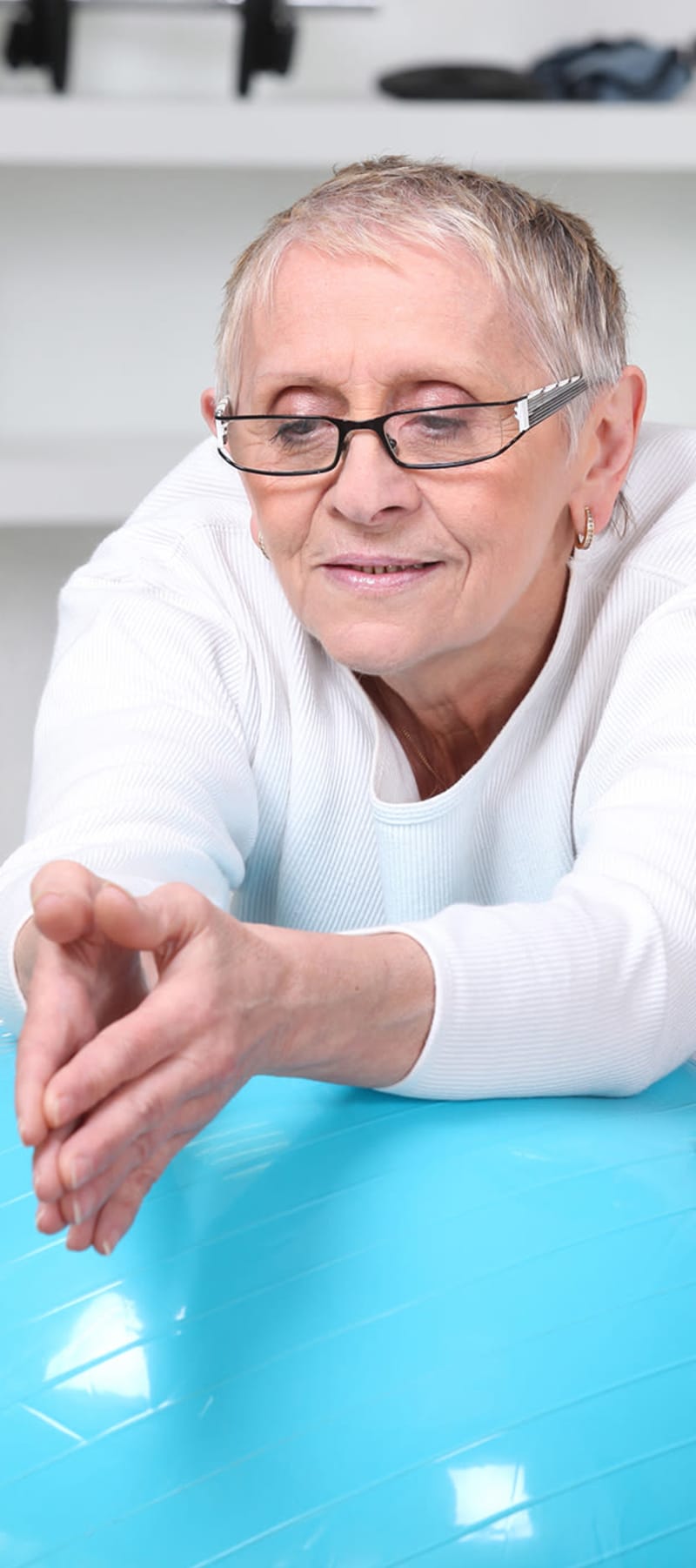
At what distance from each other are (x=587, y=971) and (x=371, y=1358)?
27 cm

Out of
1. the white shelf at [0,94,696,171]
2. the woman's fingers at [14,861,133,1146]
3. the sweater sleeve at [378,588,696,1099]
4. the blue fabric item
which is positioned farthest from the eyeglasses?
the blue fabric item

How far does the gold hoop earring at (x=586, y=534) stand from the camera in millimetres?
1324

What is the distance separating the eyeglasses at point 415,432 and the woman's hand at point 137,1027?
0.41 m

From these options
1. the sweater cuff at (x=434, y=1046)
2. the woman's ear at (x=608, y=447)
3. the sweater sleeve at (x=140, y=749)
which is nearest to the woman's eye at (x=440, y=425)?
the woman's ear at (x=608, y=447)

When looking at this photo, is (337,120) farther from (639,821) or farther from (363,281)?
(639,821)

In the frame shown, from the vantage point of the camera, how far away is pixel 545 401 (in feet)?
3.92

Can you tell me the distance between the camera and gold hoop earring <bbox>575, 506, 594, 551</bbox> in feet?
4.34

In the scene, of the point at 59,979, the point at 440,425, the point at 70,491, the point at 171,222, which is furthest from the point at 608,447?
the point at 171,222

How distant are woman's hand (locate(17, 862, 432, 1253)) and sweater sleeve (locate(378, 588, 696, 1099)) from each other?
0.32 feet

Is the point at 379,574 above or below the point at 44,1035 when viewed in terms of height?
above

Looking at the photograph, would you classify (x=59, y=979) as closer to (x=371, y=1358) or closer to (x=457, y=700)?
(x=371, y=1358)

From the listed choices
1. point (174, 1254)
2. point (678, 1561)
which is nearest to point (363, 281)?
point (174, 1254)

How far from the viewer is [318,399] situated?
1.17m

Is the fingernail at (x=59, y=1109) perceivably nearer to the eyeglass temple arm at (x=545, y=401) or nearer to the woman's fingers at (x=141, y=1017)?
the woman's fingers at (x=141, y=1017)
